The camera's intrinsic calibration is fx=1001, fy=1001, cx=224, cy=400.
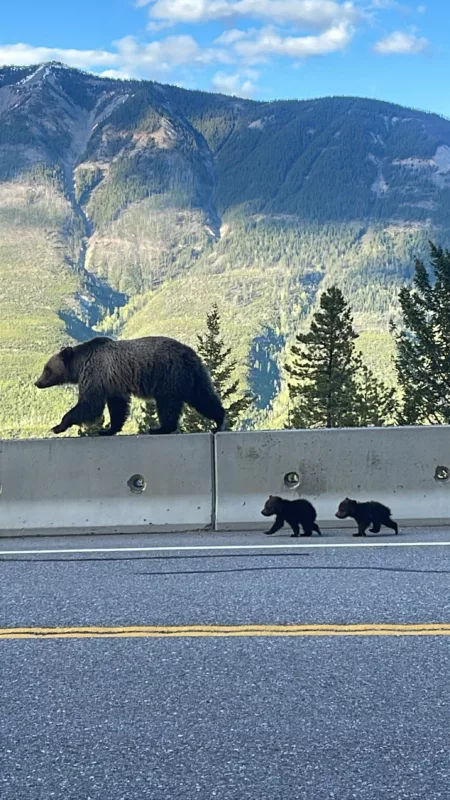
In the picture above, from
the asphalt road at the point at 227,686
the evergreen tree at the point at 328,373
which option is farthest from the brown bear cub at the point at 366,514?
the evergreen tree at the point at 328,373

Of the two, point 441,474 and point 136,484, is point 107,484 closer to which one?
point 136,484

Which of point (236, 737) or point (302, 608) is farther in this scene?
point (302, 608)

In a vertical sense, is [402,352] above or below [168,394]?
above

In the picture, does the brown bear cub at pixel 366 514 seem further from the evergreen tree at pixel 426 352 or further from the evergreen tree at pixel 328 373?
the evergreen tree at pixel 328 373

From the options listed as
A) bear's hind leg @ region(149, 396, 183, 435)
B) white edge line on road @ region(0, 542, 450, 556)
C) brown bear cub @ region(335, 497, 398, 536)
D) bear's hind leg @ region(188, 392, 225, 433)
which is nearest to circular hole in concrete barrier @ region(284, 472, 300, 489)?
brown bear cub @ region(335, 497, 398, 536)

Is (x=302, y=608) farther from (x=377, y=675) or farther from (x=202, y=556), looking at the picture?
(x=202, y=556)

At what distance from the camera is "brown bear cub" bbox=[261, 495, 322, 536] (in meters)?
8.51

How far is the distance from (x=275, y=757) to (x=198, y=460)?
5488 millimetres

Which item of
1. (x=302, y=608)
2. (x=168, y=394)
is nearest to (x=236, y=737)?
(x=302, y=608)

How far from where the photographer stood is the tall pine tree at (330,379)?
187 ft

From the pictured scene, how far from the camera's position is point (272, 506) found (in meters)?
8.62

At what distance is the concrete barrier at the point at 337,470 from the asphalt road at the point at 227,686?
5.85ft

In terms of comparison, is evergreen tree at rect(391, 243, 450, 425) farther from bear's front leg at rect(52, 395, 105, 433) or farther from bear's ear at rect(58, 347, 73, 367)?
bear's front leg at rect(52, 395, 105, 433)

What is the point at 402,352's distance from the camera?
5166 centimetres
